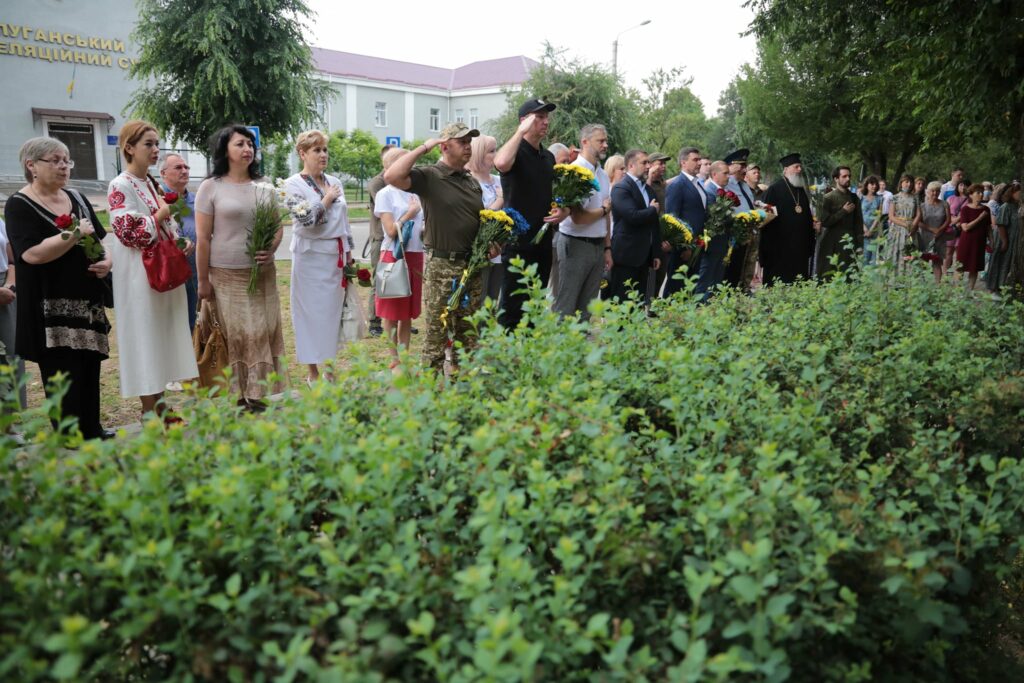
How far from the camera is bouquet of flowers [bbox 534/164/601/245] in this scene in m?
7.19

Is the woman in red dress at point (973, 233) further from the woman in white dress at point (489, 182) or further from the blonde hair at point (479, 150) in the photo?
the blonde hair at point (479, 150)

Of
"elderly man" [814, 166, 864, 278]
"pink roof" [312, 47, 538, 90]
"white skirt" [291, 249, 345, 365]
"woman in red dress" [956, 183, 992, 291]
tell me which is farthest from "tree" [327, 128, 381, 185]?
"white skirt" [291, 249, 345, 365]

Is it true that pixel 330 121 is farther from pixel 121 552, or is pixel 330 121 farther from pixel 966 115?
pixel 121 552

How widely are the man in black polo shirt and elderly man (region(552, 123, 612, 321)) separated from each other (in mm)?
610

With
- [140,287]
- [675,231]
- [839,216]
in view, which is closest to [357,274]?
[140,287]

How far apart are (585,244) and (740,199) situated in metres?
3.51

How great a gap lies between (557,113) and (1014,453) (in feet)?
90.4

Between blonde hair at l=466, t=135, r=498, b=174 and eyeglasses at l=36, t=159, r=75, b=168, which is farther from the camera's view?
blonde hair at l=466, t=135, r=498, b=174

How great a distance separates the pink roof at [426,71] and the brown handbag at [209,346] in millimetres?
62622

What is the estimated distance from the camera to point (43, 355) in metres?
5.48

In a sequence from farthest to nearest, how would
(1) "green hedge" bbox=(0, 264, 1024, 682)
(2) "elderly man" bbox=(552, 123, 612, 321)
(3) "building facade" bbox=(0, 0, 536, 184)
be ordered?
(3) "building facade" bbox=(0, 0, 536, 184) → (2) "elderly man" bbox=(552, 123, 612, 321) → (1) "green hedge" bbox=(0, 264, 1024, 682)

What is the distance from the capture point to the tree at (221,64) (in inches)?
1000

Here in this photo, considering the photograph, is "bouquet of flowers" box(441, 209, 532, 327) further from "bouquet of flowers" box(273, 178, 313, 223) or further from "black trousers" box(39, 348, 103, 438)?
"black trousers" box(39, 348, 103, 438)

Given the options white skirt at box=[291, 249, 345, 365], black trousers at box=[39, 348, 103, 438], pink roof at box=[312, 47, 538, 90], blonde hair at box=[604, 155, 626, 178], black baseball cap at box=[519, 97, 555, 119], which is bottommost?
black trousers at box=[39, 348, 103, 438]
